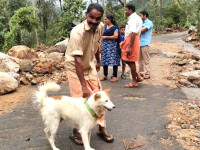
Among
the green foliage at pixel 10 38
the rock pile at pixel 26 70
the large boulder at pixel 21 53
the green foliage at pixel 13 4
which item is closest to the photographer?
the rock pile at pixel 26 70

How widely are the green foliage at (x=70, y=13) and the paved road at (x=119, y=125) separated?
12850mm

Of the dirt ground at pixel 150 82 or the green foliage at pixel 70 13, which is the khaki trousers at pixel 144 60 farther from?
the green foliage at pixel 70 13

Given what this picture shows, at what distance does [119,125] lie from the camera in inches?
157

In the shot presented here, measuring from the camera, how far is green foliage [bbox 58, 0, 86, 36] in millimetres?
17419

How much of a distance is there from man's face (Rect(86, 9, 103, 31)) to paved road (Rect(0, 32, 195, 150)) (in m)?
1.73

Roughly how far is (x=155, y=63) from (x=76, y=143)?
7.12m

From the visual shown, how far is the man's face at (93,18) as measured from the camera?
2683mm

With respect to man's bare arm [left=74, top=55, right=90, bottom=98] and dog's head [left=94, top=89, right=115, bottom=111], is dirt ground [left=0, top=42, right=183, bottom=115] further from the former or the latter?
dog's head [left=94, top=89, right=115, bottom=111]

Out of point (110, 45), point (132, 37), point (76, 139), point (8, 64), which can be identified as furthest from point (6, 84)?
point (132, 37)

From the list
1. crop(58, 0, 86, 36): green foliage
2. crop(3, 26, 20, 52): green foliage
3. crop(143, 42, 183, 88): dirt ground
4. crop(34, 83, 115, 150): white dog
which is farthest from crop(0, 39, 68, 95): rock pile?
crop(58, 0, 86, 36): green foliage

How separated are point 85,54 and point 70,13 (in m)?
15.6

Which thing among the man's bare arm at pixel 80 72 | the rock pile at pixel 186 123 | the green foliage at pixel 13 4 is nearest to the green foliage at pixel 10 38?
the green foliage at pixel 13 4

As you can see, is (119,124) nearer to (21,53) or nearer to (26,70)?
(26,70)

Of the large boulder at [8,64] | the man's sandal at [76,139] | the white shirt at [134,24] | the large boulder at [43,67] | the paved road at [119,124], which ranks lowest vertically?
the paved road at [119,124]
